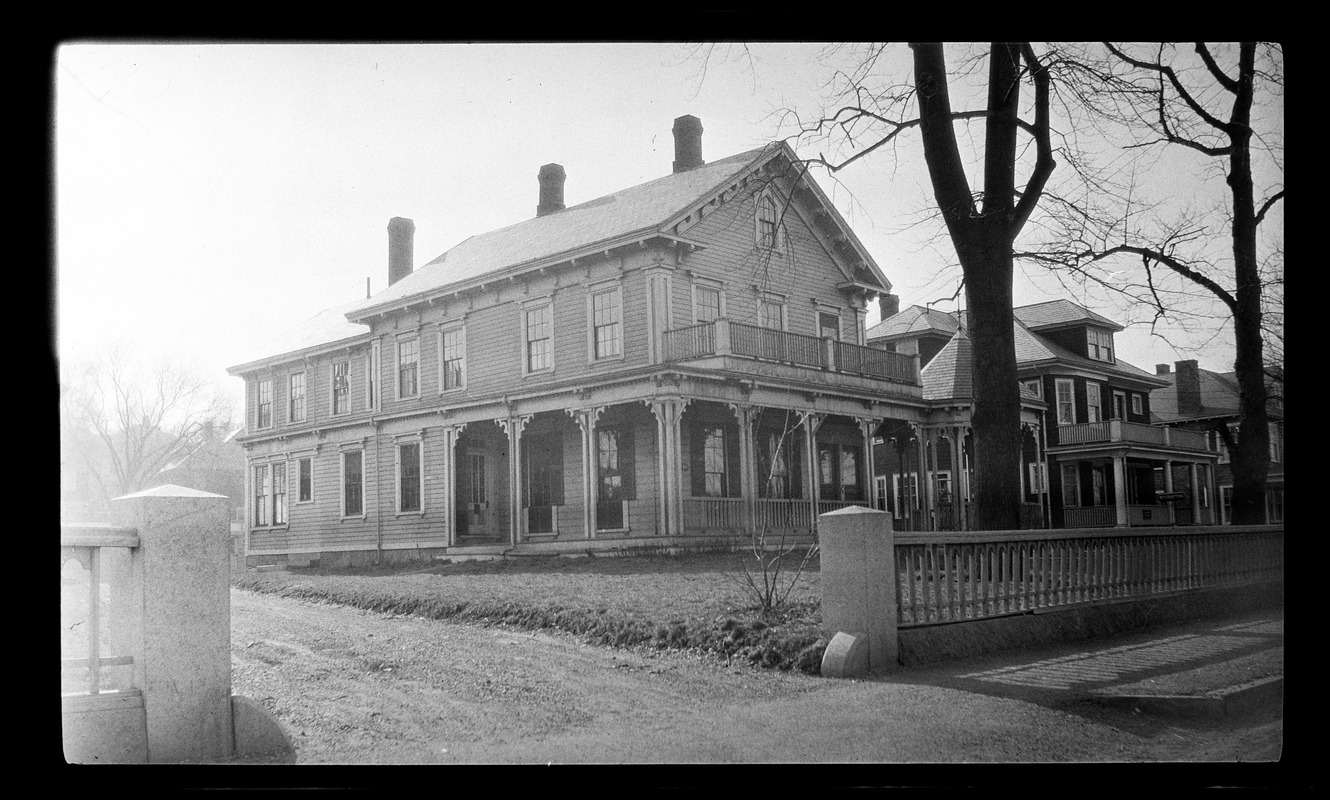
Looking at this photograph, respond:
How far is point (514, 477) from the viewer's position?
400 inches

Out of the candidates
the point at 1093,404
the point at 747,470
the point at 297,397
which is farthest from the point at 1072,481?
the point at 297,397

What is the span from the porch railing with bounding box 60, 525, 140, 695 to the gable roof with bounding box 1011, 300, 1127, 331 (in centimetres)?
748

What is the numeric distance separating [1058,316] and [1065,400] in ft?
24.3

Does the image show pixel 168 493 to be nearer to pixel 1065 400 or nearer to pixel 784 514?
pixel 784 514

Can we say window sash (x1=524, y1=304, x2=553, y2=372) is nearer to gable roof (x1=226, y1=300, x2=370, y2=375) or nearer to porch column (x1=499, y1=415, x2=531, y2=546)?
porch column (x1=499, y1=415, x2=531, y2=546)

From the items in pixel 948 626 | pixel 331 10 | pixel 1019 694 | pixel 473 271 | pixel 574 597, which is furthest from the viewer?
pixel 473 271

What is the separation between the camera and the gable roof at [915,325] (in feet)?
32.4

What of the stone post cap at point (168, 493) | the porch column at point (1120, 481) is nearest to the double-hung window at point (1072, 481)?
the porch column at point (1120, 481)

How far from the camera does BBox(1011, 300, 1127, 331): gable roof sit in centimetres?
910

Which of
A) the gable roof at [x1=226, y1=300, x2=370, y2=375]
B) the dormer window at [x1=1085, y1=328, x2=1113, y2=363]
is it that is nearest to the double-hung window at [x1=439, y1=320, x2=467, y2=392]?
the gable roof at [x1=226, y1=300, x2=370, y2=375]
